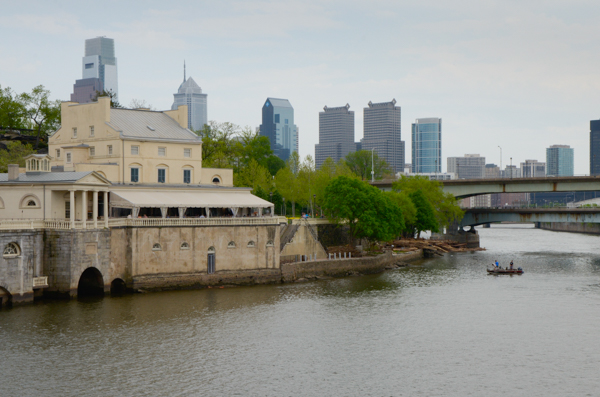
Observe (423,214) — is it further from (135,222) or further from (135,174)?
(135,222)

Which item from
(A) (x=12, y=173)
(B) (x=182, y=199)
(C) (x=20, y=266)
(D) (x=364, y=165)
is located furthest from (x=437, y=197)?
(C) (x=20, y=266)

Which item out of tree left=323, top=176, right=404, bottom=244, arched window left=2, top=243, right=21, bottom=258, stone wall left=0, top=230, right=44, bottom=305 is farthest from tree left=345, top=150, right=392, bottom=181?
arched window left=2, top=243, right=21, bottom=258

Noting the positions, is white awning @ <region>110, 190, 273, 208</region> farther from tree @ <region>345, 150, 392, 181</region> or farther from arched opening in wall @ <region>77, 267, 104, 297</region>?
tree @ <region>345, 150, 392, 181</region>

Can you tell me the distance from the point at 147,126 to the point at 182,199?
1143cm

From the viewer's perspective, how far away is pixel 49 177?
59594 millimetres

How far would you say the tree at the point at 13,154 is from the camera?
267 ft

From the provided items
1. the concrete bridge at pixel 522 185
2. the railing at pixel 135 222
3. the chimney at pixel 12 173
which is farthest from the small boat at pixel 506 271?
the chimney at pixel 12 173

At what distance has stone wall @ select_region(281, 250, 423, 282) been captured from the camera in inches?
2790

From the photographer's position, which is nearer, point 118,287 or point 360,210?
point 118,287

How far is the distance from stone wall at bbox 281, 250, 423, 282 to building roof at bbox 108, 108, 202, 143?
1774 cm

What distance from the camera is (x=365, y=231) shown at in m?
85.1

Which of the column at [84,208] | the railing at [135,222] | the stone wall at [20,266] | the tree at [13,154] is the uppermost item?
the tree at [13,154]

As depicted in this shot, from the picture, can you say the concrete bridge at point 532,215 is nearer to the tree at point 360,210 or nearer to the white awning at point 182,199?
the tree at point 360,210

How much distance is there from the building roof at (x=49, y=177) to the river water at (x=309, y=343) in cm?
1094
